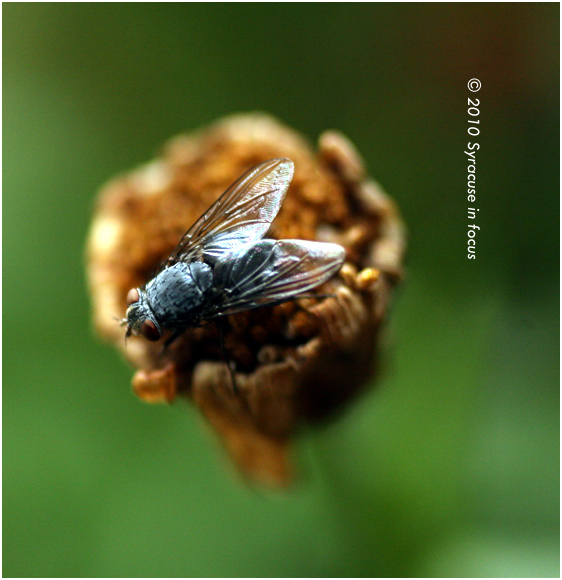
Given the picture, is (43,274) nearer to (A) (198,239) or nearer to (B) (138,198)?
(B) (138,198)

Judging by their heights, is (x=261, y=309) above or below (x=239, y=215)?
below

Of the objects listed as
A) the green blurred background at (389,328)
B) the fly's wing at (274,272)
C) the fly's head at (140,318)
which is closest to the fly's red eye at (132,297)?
the fly's head at (140,318)

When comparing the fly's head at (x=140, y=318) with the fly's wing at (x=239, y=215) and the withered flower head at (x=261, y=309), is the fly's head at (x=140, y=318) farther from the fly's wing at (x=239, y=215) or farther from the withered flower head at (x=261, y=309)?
the fly's wing at (x=239, y=215)

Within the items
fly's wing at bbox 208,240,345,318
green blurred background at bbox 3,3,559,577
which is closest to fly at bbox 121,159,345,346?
fly's wing at bbox 208,240,345,318

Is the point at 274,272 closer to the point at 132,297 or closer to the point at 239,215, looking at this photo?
the point at 239,215

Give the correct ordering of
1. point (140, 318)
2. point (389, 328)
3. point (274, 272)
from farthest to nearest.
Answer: point (389, 328) < point (140, 318) < point (274, 272)

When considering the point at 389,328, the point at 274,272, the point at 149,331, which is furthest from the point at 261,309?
the point at 389,328

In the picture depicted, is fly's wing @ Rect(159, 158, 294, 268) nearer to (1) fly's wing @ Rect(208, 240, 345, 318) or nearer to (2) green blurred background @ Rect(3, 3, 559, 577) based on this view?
(1) fly's wing @ Rect(208, 240, 345, 318)
